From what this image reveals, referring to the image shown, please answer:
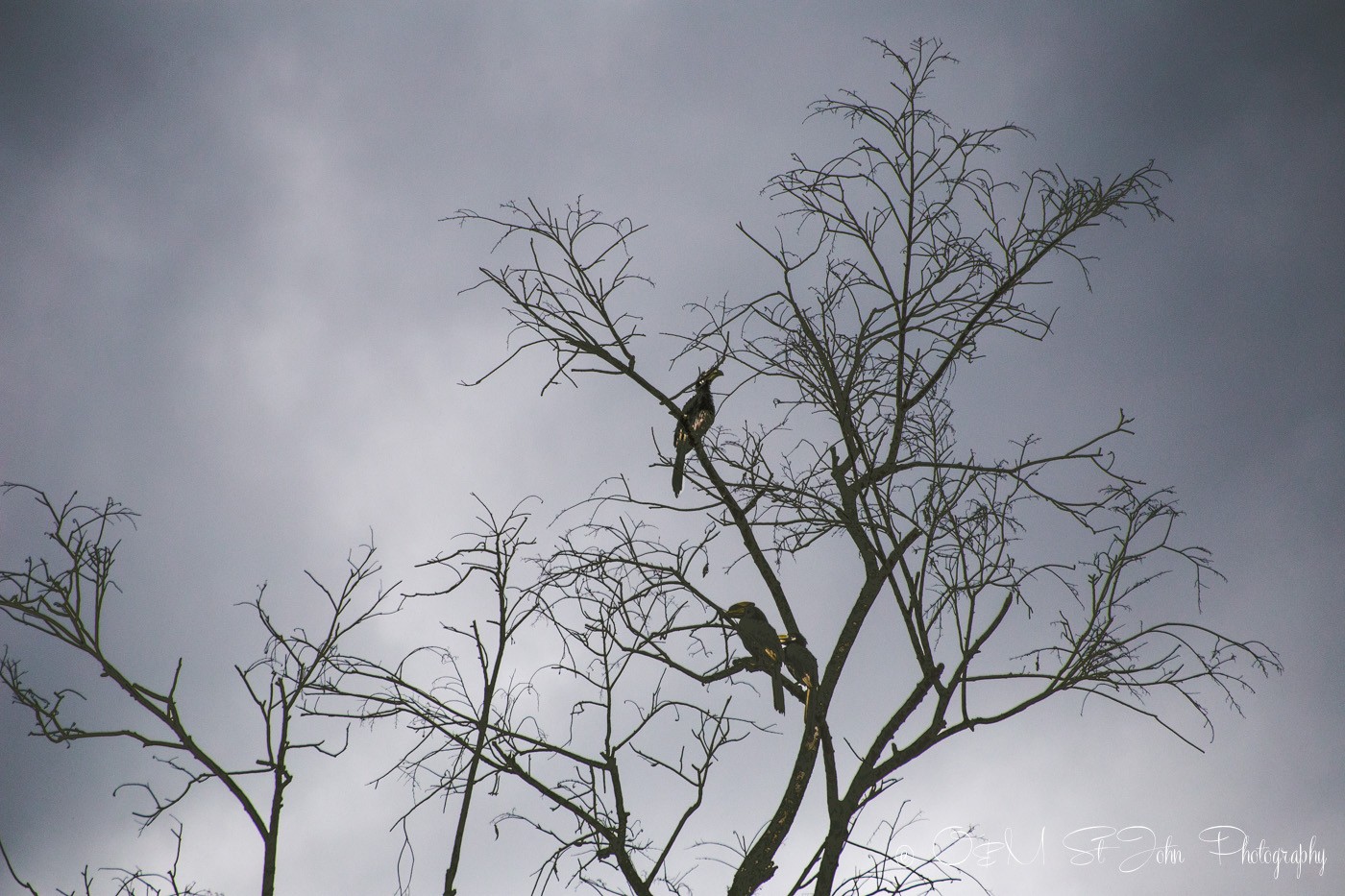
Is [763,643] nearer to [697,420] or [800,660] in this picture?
[800,660]

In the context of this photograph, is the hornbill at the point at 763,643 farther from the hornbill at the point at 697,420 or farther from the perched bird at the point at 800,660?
the hornbill at the point at 697,420

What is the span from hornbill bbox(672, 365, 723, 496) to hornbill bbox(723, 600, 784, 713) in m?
0.99

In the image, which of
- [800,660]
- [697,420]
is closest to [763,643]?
[800,660]

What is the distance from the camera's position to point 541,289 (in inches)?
198

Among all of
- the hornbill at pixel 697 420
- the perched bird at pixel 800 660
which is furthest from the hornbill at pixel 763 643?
the hornbill at pixel 697 420

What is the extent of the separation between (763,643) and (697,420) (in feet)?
6.86

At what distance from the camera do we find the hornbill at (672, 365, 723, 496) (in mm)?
5648

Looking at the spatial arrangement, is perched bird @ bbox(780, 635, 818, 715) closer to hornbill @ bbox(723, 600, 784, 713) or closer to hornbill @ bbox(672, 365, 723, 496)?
hornbill @ bbox(723, 600, 784, 713)

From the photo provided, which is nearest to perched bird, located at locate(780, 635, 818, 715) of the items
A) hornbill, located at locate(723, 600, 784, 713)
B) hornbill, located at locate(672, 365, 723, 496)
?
hornbill, located at locate(723, 600, 784, 713)

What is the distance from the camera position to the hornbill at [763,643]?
5.89 metres

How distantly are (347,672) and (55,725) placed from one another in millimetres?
1291

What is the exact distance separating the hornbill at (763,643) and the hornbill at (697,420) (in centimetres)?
99

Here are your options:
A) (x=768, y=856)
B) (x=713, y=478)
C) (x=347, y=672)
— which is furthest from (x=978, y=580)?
(x=347, y=672)

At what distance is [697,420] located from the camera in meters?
7.52
